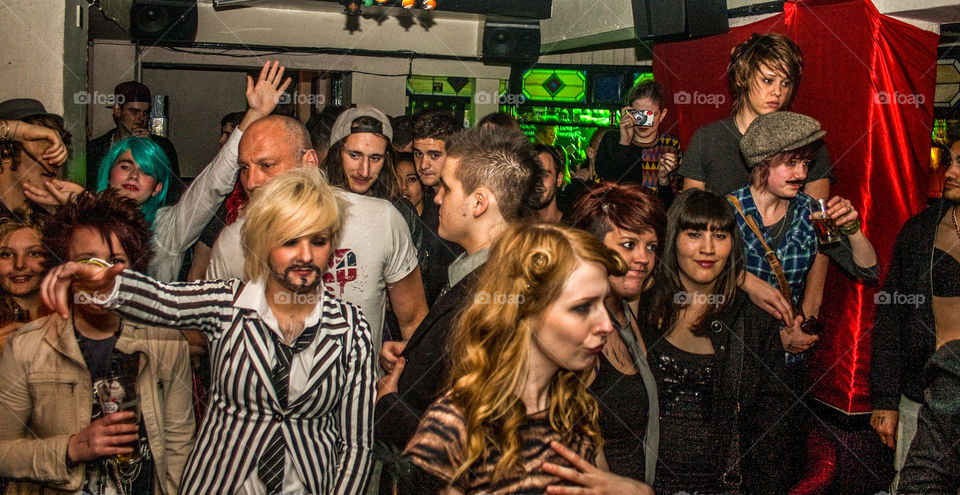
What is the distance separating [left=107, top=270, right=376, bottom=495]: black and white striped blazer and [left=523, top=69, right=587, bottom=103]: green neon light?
7014mm

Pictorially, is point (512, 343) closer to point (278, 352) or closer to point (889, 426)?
point (278, 352)


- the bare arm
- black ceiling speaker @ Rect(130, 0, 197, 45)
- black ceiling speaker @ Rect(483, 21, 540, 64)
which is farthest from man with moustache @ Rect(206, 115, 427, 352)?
black ceiling speaker @ Rect(483, 21, 540, 64)

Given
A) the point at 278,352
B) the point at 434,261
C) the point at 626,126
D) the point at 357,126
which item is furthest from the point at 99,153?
the point at 278,352

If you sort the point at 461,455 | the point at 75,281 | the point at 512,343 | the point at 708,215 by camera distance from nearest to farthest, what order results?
1. the point at 461,455
2. the point at 512,343
3. the point at 75,281
4. the point at 708,215

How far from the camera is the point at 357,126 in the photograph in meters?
3.37

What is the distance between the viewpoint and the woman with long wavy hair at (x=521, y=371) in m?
1.60

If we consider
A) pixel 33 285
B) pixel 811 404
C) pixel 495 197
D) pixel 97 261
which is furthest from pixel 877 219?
pixel 33 285

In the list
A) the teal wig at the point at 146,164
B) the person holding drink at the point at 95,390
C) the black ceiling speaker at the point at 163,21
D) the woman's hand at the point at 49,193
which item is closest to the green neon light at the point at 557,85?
the black ceiling speaker at the point at 163,21

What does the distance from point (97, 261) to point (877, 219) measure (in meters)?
3.32

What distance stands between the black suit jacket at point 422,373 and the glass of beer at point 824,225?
4.89 feet

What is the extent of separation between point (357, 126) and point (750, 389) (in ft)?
6.38

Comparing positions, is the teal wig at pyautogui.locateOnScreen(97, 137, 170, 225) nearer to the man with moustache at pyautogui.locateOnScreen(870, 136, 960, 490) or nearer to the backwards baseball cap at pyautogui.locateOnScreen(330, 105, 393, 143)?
the backwards baseball cap at pyautogui.locateOnScreen(330, 105, 393, 143)

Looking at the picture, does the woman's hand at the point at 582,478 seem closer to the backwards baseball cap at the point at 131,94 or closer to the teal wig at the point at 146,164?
the teal wig at the point at 146,164

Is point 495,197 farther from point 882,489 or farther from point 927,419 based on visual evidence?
point 882,489
